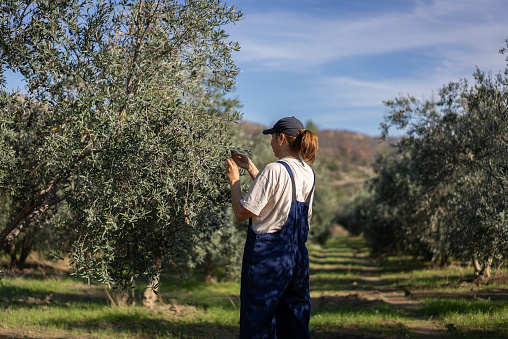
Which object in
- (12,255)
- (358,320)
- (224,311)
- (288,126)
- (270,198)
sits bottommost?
(224,311)

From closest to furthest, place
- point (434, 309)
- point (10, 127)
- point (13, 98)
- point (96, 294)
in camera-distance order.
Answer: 1. point (13, 98)
2. point (10, 127)
3. point (434, 309)
4. point (96, 294)

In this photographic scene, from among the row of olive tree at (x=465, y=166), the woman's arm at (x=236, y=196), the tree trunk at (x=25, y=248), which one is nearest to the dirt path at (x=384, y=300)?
the row of olive tree at (x=465, y=166)

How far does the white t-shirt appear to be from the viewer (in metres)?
4.22

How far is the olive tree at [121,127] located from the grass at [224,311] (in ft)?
17.3

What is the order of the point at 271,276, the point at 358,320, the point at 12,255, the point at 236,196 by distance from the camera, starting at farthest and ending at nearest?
1. the point at 12,255
2. the point at 358,320
3. the point at 236,196
4. the point at 271,276

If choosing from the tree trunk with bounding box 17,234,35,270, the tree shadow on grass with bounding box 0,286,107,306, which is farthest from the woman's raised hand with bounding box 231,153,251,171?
the tree trunk with bounding box 17,234,35,270

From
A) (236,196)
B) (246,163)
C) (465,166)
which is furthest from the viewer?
(465,166)

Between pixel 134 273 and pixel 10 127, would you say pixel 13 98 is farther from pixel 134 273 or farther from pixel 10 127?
pixel 134 273

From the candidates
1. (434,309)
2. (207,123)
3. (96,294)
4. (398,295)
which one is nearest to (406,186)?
(398,295)

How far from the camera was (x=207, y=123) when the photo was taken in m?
6.04

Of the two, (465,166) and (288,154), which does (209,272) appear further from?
(288,154)

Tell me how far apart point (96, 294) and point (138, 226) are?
13.4 m

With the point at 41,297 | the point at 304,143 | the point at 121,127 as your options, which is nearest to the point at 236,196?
the point at 304,143

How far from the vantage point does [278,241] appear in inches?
170
